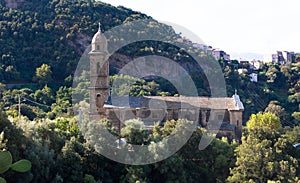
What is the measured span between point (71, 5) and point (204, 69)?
2245 centimetres

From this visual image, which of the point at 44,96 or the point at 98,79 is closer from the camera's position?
the point at 98,79

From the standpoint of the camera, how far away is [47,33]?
209 feet

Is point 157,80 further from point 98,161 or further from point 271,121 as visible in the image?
point 98,161

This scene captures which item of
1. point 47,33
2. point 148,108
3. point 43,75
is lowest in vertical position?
point 148,108

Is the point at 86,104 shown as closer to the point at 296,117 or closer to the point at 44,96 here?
the point at 44,96

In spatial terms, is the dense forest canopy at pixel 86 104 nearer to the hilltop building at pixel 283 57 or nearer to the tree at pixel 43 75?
the tree at pixel 43 75

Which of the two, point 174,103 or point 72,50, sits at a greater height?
point 72,50

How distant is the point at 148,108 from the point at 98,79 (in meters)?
4.46

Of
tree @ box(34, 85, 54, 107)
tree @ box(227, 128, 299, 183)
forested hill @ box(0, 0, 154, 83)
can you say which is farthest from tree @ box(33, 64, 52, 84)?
tree @ box(227, 128, 299, 183)

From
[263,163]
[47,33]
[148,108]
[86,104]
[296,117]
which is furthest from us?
[296,117]

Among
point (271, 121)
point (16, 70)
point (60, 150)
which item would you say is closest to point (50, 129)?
point (60, 150)

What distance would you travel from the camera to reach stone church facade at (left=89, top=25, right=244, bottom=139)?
3494 centimetres

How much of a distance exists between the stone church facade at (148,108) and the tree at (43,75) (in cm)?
2076

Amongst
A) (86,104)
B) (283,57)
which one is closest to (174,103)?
(86,104)
